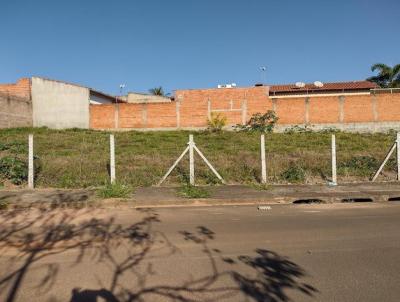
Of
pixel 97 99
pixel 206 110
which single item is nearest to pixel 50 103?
pixel 97 99

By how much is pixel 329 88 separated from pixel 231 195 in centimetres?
3213

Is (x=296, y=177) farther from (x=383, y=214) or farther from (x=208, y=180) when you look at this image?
(x=383, y=214)

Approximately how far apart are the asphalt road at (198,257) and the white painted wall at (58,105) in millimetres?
21728

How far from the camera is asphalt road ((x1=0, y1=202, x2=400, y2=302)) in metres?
3.64

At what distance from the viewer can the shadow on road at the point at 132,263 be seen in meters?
3.60

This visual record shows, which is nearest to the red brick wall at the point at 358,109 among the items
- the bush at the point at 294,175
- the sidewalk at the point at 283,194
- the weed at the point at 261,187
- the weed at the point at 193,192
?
the bush at the point at 294,175

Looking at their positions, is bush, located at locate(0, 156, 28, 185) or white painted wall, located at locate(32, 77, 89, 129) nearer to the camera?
bush, located at locate(0, 156, 28, 185)

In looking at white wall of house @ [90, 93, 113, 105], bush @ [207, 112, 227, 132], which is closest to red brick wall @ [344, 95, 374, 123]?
bush @ [207, 112, 227, 132]

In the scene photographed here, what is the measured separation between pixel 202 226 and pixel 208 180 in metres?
4.88

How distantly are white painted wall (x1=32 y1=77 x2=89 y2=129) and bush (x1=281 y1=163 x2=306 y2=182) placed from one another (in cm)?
1980

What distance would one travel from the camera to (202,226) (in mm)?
6398

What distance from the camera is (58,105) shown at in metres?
27.7

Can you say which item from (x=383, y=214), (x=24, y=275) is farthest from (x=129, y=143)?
(x=24, y=275)

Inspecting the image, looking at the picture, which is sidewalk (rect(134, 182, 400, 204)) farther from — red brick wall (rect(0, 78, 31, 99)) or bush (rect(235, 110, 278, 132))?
red brick wall (rect(0, 78, 31, 99))
